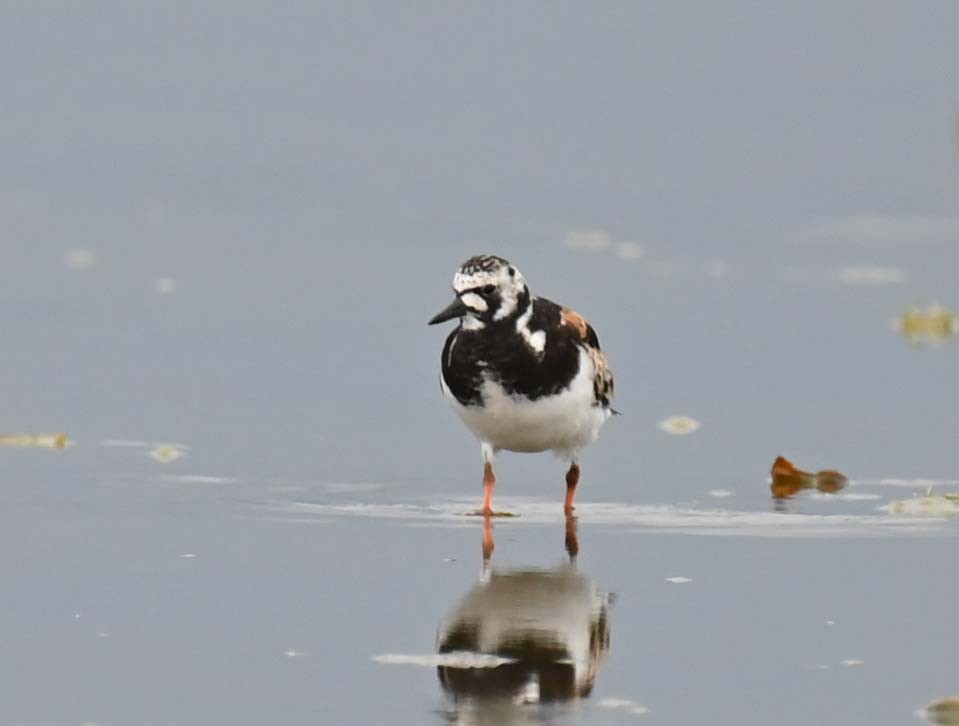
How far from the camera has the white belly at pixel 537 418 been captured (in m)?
10.1

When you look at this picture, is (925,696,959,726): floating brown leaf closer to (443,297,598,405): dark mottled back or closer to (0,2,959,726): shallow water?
(0,2,959,726): shallow water

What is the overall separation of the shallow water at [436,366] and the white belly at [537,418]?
320 mm

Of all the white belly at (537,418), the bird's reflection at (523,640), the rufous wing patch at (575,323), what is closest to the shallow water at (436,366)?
the bird's reflection at (523,640)

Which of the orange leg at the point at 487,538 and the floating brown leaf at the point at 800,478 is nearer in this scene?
the orange leg at the point at 487,538

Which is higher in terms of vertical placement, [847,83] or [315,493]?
[847,83]

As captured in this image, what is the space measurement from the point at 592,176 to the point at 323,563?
1356 centimetres

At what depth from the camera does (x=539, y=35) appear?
29141 mm

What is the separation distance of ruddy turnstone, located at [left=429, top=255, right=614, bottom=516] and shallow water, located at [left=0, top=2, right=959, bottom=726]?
342 mm

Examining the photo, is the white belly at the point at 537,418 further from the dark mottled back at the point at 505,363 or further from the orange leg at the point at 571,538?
the orange leg at the point at 571,538

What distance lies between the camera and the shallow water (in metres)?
7.35

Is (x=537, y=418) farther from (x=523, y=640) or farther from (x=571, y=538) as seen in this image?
(x=523, y=640)

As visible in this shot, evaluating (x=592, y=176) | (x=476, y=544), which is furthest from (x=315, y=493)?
(x=592, y=176)

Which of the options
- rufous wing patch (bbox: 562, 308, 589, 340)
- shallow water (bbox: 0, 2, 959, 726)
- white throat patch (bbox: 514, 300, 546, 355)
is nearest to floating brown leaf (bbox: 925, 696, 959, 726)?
shallow water (bbox: 0, 2, 959, 726)

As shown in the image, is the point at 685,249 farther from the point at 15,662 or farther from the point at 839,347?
the point at 15,662
